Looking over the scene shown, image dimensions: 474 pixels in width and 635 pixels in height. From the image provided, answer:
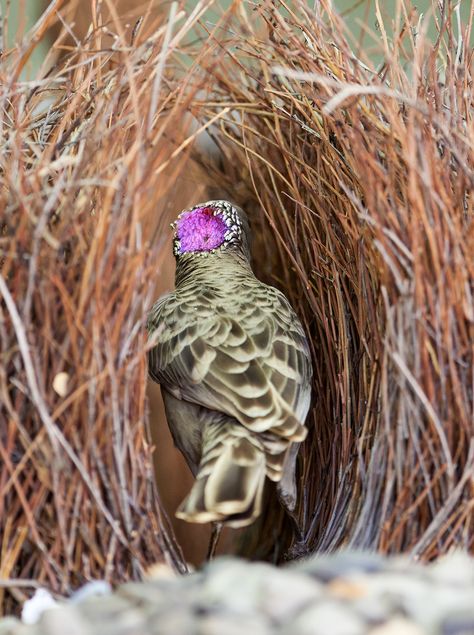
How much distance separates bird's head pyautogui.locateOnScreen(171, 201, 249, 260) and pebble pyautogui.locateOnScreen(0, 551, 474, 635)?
1.70 feet

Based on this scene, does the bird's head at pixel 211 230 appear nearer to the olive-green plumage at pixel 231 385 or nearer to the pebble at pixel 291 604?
→ the olive-green plumage at pixel 231 385

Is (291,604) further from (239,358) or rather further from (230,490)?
(239,358)

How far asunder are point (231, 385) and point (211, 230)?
30 centimetres

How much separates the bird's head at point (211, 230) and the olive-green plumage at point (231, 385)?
47 millimetres

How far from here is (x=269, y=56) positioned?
39.8 inches

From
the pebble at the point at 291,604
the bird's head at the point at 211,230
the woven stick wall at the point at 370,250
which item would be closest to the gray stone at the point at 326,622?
the pebble at the point at 291,604

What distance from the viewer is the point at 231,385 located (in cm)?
85

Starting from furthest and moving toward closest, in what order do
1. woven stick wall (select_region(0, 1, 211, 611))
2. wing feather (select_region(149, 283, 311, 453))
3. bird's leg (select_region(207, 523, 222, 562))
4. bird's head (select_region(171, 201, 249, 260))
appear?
bird's head (select_region(171, 201, 249, 260)) < bird's leg (select_region(207, 523, 222, 562)) < wing feather (select_region(149, 283, 311, 453)) < woven stick wall (select_region(0, 1, 211, 611))

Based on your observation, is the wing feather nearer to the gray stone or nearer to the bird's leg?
the bird's leg

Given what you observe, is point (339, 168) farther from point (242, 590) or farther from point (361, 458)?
point (242, 590)

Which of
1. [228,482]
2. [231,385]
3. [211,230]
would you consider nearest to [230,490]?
[228,482]

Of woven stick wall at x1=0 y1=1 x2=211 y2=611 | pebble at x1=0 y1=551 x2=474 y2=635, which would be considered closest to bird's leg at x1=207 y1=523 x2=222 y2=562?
woven stick wall at x1=0 y1=1 x2=211 y2=611

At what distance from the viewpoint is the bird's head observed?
1.08m

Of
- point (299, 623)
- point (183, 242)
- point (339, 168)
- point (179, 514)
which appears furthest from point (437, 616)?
point (183, 242)
